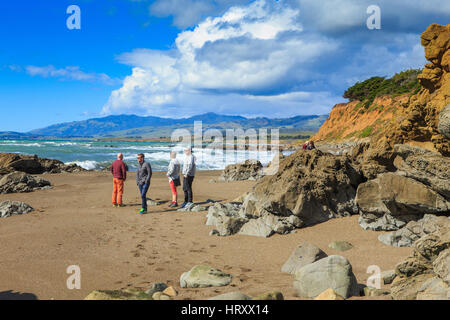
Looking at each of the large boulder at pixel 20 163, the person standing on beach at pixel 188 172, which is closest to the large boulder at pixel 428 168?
the person standing on beach at pixel 188 172

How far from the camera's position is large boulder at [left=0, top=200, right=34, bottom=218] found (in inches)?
345

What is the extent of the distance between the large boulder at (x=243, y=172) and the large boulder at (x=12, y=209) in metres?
10.8

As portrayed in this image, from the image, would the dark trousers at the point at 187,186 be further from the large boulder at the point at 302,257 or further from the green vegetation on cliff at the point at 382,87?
the green vegetation on cliff at the point at 382,87

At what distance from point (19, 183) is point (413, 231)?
14.1 metres

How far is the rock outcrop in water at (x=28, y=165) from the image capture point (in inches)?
743

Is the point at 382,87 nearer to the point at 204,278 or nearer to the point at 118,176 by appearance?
the point at 118,176

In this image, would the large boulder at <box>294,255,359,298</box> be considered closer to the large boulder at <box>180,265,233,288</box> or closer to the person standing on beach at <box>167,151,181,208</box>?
the large boulder at <box>180,265,233,288</box>

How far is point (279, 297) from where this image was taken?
345 cm

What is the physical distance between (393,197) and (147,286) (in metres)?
4.75

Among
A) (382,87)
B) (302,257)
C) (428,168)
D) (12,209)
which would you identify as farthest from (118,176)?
(382,87)

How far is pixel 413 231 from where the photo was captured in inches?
225

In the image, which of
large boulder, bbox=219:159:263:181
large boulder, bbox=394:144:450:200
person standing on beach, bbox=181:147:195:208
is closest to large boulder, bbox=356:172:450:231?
large boulder, bbox=394:144:450:200

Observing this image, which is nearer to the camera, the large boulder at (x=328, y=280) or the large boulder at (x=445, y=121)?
the large boulder at (x=328, y=280)
